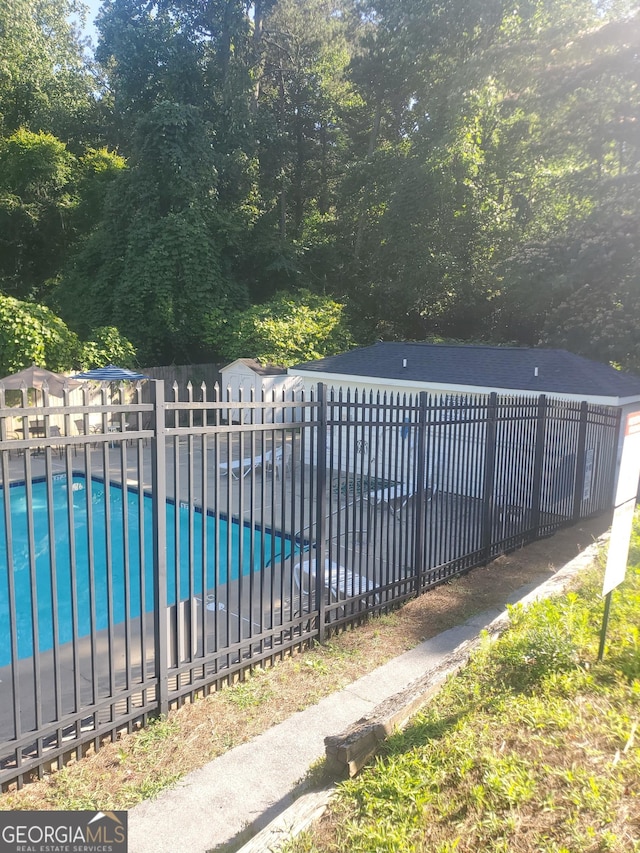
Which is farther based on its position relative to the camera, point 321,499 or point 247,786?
point 321,499

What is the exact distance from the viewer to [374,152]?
26844 millimetres

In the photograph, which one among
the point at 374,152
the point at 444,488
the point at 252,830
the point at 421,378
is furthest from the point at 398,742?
the point at 374,152

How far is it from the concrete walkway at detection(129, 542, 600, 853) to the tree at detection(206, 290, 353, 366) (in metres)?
16.4

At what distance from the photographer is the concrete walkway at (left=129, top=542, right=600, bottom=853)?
290 cm

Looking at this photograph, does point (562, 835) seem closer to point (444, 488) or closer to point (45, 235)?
point (444, 488)

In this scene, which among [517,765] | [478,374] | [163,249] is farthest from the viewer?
[163,249]

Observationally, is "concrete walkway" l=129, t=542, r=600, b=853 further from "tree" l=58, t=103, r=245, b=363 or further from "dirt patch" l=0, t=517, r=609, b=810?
"tree" l=58, t=103, r=245, b=363

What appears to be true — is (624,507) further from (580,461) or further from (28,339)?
(28,339)

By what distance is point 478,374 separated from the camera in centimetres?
1333

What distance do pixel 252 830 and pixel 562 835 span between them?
4.82ft

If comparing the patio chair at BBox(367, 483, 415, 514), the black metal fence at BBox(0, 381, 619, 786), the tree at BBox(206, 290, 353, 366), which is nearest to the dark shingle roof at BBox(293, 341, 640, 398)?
the black metal fence at BBox(0, 381, 619, 786)

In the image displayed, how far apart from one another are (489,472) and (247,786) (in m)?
4.88

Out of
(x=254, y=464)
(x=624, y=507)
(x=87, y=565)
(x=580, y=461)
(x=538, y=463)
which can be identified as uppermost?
(x=254, y=464)

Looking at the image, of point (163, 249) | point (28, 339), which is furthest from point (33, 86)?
point (28, 339)
